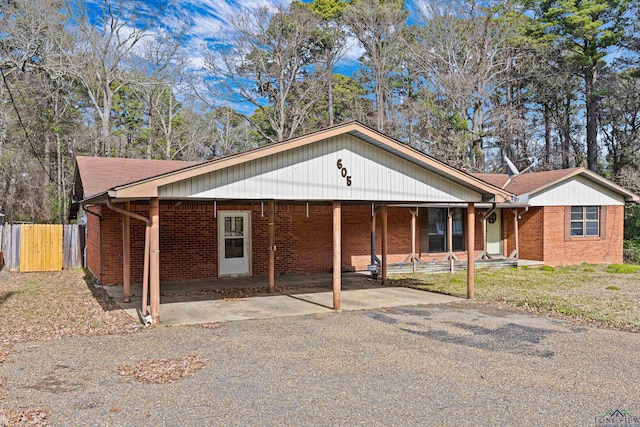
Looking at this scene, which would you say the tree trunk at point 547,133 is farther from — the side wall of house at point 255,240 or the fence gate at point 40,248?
the fence gate at point 40,248

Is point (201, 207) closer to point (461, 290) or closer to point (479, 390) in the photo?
point (461, 290)

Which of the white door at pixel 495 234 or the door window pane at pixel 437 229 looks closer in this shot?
the door window pane at pixel 437 229

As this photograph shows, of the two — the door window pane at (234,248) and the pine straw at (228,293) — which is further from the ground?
the door window pane at (234,248)

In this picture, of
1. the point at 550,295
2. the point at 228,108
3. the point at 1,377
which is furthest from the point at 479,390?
the point at 228,108

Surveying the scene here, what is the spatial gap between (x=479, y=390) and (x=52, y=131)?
3147cm

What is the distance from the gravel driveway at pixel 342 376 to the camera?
439 centimetres

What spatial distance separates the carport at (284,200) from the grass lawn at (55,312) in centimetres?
67

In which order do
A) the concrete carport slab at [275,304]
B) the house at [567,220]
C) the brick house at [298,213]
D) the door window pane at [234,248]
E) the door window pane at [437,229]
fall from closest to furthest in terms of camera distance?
the brick house at [298,213] → the concrete carport slab at [275,304] → the door window pane at [234,248] → the door window pane at [437,229] → the house at [567,220]

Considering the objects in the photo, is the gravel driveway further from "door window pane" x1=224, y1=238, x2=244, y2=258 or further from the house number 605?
"door window pane" x1=224, y1=238, x2=244, y2=258

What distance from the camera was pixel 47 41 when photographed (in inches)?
880

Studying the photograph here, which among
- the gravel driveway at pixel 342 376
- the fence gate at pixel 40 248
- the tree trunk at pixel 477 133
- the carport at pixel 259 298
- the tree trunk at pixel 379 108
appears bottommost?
the gravel driveway at pixel 342 376

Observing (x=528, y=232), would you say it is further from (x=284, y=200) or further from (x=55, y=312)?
(x=55, y=312)

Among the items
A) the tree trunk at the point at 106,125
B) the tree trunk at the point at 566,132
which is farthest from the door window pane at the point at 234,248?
the tree trunk at the point at 566,132

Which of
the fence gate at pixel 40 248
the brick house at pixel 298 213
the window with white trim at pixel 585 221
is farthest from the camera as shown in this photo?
the window with white trim at pixel 585 221
